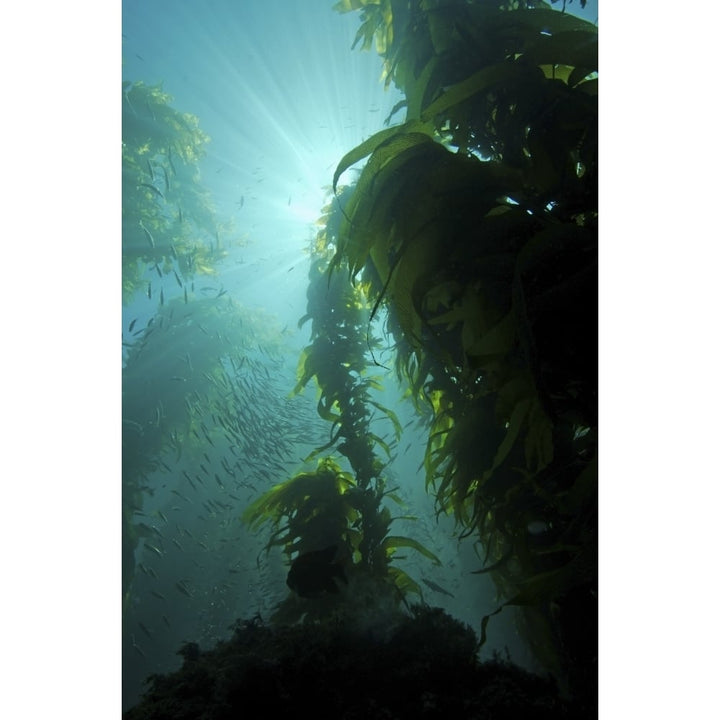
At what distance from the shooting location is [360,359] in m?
1.38

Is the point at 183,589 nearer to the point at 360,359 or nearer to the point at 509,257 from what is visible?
the point at 360,359

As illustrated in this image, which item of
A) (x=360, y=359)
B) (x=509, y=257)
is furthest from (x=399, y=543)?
(x=509, y=257)

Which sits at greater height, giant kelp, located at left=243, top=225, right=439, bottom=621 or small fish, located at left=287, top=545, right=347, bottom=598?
giant kelp, located at left=243, top=225, right=439, bottom=621

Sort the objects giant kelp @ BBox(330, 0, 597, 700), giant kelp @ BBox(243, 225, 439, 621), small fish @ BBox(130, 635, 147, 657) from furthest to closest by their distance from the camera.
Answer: giant kelp @ BBox(243, 225, 439, 621) → small fish @ BBox(130, 635, 147, 657) → giant kelp @ BBox(330, 0, 597, 700)

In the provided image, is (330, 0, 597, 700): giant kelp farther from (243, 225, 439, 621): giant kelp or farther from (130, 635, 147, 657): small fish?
(130, 635, 147, 657): small fish

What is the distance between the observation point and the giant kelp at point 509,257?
62cm

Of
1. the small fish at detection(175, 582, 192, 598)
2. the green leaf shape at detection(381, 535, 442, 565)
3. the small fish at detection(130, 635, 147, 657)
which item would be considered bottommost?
the small fish at detection(130, 635, 147, 657)

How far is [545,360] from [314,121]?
3.76 ft

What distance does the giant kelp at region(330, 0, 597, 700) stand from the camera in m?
0.62

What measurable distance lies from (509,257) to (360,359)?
0.80 metres

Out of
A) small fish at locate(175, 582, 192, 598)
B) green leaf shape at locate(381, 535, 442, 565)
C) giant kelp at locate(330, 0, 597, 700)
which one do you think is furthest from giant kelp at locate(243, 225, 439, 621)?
giant kelp at locate(330, 0, 597, 700)
